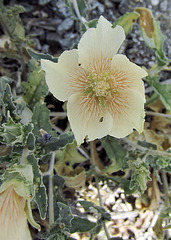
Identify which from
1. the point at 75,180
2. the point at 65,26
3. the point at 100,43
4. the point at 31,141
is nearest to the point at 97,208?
the point at 75,180

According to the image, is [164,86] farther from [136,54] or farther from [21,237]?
[21,237]

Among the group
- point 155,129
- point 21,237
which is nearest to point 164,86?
point 155,129

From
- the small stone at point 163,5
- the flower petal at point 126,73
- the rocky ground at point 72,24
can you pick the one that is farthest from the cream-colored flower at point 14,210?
the small stone at point 163,5

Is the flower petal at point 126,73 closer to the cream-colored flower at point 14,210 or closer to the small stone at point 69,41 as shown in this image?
the cream-colored flower at point 14,210

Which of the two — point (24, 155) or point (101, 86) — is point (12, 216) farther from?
point (101, 86)

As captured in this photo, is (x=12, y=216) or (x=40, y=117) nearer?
(x=12, y=216)

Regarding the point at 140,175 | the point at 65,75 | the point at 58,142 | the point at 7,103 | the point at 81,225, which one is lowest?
the point at 81,225
